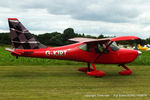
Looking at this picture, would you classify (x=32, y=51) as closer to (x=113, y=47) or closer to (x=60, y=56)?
(x=60, y=56)

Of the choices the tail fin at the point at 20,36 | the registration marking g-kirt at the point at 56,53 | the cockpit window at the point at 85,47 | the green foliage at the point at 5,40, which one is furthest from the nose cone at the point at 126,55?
the green foliage at the point at 5,40

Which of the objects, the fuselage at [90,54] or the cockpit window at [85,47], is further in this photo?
the cockpit window at [85,47]

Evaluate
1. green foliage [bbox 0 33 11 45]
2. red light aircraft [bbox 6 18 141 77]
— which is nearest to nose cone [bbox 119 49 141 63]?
red light aircraft [bbox 6 18 141 77]

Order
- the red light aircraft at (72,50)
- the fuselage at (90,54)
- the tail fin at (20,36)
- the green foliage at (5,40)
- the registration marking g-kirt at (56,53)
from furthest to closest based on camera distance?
the green foliage at (5,40) → the fuselage at (90,54) → the registration marking g-kirt at (56,53) → the red light aircraft at (72,50) → the tail fin at (20,36)

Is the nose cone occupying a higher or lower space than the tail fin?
lower

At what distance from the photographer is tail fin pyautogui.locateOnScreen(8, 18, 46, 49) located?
1107cm

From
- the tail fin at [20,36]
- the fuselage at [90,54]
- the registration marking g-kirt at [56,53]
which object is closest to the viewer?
the tail fin at [20,36]

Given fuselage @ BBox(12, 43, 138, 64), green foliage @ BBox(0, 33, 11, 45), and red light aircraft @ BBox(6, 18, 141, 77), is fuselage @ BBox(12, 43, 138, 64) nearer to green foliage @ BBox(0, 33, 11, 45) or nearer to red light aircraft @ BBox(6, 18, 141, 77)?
red light aircraft @ BBox(6, 18, 141, 77)

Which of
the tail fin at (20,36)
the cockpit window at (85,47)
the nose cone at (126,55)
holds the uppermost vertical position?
the tail fin at (20,36)

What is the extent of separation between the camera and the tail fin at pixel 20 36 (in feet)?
36.3

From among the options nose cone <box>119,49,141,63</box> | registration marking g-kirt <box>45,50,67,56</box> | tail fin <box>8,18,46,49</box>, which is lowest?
nose cone <box>119,49,141,63</box>

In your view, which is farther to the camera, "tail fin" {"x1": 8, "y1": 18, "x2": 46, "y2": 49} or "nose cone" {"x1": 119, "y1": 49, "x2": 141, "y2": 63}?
"nose cone" {"x1": 119, "y1": 49, "x2": 141, "y2": 63}

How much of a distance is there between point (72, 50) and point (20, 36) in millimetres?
3181

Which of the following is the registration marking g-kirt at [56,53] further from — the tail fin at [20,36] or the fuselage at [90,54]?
the tail fin at [20,36]
